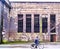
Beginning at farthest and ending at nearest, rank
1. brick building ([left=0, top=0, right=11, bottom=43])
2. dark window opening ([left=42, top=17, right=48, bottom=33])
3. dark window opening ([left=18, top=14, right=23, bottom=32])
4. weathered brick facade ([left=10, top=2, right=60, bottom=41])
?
1. dark window opening ([left=42, top=17, right=48, bottom=33])
2. dark window opening ([left=18, top=14, right=23, bottom=32])
3. weathered brick facade ([left=10, top=2, right=60, bottom=41])
4. brick building ([left=0, top=0, right=11, bottom=43])

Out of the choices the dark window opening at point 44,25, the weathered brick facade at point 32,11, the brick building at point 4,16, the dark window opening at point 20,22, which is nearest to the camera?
the brick building at point 4,16

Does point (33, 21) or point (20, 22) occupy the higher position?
point (33, 21)

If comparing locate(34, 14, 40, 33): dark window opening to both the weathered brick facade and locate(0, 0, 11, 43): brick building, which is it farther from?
locate(0, 0, 11, 43): brick building

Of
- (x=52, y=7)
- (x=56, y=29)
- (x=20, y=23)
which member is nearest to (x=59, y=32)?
(x=56, y=29)

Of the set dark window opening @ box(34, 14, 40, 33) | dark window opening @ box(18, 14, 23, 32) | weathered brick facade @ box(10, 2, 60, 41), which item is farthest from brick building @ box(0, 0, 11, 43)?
dark window opening @ box(34, 14, 40, 33)

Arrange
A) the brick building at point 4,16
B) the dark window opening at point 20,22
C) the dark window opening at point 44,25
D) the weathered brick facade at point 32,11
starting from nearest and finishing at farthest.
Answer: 1. the brick building at point 4,16
2. the weathered brick facade at point 32,11
3. the dark window opening at point 20,22
4. the dark window opening at point 44,25

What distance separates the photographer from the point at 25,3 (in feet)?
118

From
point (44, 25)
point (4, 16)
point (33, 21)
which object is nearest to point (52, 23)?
point (44, 25)

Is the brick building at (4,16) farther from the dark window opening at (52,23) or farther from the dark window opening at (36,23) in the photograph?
the dark window opening at (52,23)

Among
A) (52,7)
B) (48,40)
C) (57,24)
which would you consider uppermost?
(52,7)

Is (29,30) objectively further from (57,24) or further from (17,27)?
(57,24)

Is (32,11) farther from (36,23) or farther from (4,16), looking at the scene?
(4,16)

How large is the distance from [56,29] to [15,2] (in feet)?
25.2

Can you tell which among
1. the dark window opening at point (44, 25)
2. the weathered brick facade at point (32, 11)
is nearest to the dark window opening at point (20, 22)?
the weathered brick facade at point (32, 11)
